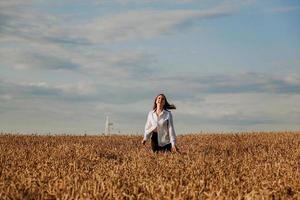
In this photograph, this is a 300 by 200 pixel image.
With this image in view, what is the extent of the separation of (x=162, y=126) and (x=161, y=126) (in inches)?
0.9

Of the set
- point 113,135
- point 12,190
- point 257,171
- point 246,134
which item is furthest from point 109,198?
point 113,135

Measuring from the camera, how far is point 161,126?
41.9 feet

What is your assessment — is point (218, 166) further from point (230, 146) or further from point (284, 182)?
point (230, 146)

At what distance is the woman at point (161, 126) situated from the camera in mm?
12633

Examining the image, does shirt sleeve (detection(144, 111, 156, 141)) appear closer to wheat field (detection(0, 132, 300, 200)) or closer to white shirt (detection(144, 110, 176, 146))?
white shirt (detection(144, 110, 176, 146))

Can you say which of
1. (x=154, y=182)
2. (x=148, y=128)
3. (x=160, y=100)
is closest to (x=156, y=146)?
(x=148, y=128)

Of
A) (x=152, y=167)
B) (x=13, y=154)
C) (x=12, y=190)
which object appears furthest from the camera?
(x=13, y=154)

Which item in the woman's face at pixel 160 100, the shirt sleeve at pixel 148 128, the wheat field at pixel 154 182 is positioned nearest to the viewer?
the wheat field at pixel 154 182

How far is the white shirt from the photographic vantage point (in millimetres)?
12703

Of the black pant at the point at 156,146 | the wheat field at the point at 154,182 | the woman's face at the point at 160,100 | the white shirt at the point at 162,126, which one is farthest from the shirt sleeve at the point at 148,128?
the wheat field at the point at 154,182

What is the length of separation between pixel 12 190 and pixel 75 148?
22.1ft

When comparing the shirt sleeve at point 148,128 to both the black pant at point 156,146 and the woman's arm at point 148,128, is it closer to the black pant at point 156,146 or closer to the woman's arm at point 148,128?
the woman's arm at point 148,128

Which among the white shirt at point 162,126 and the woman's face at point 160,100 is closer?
the woman's face at point 160,100

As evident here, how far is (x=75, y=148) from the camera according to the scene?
492 inches
